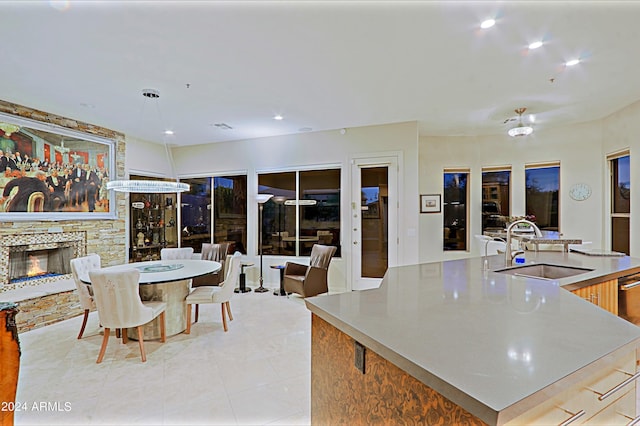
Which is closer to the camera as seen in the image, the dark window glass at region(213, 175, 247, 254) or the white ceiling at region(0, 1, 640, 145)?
the white ceiling at region(0, 1, 640, 145)

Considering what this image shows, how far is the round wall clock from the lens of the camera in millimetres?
5488

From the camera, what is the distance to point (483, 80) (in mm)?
3576

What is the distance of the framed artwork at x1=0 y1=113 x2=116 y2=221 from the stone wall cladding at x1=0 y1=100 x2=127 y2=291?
8 cm

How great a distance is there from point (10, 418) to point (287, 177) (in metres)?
4.87

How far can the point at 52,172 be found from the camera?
4.55 meters

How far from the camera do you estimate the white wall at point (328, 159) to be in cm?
519

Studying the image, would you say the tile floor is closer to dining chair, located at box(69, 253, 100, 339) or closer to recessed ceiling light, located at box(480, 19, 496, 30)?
dining chair, located at box(69, 253, 100, 339)

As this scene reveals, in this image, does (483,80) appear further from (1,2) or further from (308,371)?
(1,2)

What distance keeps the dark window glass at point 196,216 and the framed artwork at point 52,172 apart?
4.99 ft

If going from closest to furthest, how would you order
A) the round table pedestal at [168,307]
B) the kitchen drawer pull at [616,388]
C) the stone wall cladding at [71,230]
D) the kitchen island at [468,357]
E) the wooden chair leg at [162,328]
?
1. the kitchen island at [468,357]
2. the kitchen drawer pull at [616,388]
3. the wooden chair leg at [162,328]
4. the round table pedestal at [168,307]
5. the stone wall cladding at [71,230]

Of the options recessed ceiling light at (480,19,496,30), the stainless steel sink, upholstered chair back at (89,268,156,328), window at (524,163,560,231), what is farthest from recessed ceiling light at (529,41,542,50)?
upholstered chair back at (89,268,156,328)

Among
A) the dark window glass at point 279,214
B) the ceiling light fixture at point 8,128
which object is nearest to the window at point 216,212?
the dark window glass at point 279,214

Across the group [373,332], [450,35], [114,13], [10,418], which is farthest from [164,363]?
[450,35]

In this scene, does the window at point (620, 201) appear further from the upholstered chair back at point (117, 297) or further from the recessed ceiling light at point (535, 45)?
the upholstered chair back at point (117, 297)
